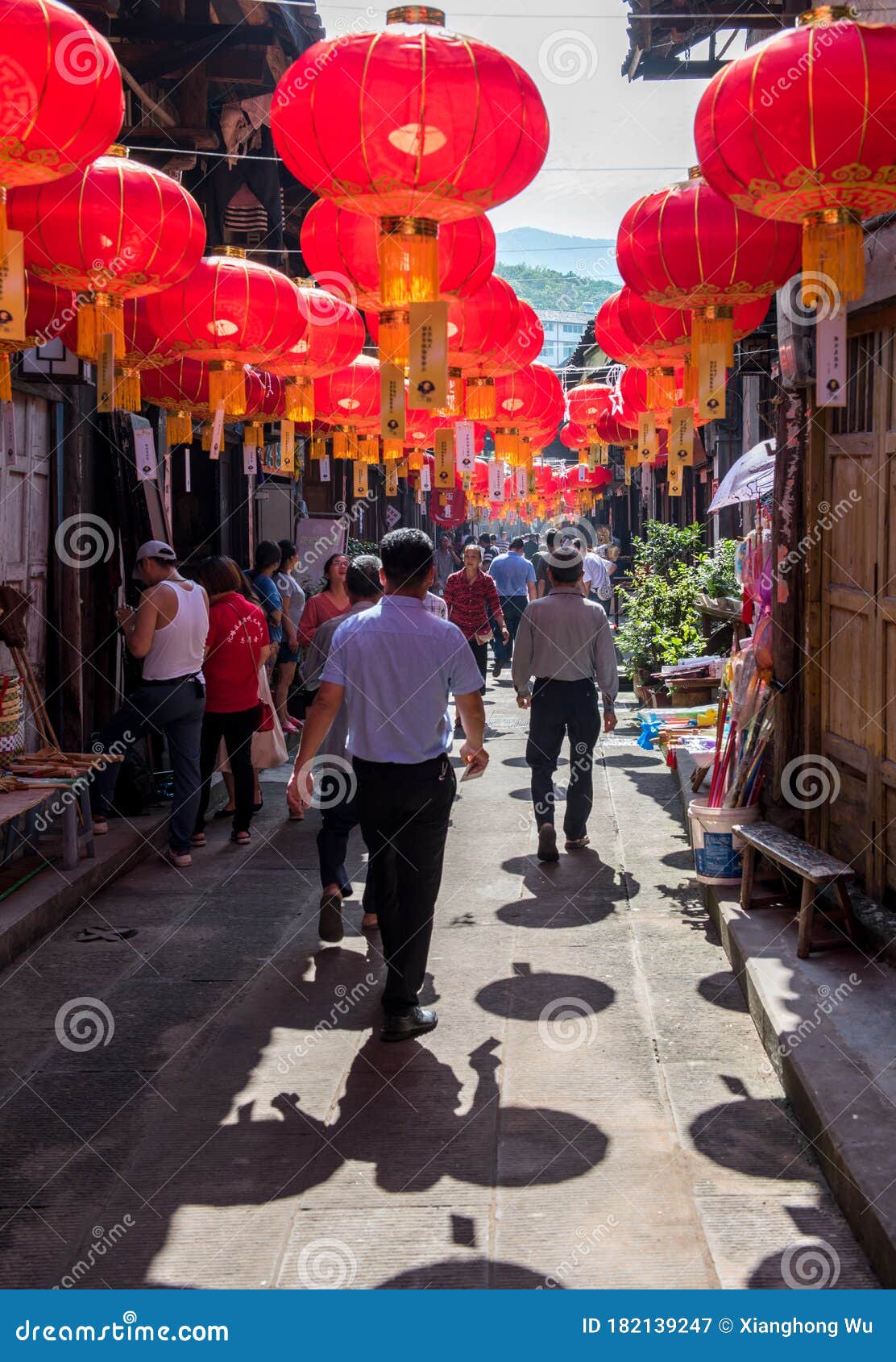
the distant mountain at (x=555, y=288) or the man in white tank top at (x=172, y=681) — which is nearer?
the man in white tank top at (x=172, y=681)

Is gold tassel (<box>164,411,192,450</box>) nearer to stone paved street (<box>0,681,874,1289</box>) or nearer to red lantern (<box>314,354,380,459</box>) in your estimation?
red lantern (<box>314,354,380,459</box>)

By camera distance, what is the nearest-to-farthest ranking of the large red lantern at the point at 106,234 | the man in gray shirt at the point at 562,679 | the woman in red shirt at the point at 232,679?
the large red lantern at the point at 106,234 < the man in gray shirt at the point at 562,679 < the woman in red shirt at the point at 232,679

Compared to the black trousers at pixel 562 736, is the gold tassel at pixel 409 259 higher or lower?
higher

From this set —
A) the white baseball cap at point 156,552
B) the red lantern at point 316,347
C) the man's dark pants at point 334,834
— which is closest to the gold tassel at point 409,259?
the man's dark pants at point 334,834

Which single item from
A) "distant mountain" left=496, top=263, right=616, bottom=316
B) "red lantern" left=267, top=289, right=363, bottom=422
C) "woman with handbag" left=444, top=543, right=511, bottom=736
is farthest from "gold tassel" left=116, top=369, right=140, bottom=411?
"distant mountain" left=496, top=263, right=616, bottom=316

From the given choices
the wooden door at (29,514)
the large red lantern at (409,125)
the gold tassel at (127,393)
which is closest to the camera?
the large red lantern at (409,125)

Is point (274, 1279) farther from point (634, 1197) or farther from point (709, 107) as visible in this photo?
point (709, 107)

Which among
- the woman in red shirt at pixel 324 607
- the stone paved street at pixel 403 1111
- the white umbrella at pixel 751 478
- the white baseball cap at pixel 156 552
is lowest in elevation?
the stone paved street at pixel 403 1111

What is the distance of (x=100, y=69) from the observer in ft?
15.7

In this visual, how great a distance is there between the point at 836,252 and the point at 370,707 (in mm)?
2716

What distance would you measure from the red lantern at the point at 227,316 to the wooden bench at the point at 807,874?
13.7 ft

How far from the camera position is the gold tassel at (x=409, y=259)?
5277mm

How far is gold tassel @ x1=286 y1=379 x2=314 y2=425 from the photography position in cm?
915

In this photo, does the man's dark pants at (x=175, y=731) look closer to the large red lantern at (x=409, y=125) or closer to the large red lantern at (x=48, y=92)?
the large red lantern at (x=409, y=125)
